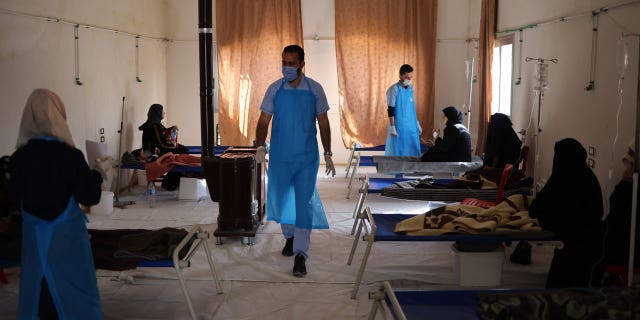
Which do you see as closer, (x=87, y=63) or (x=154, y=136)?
(x=87, y=63)

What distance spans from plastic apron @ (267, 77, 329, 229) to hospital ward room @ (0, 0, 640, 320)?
16 millimetres

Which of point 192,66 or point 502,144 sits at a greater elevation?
point 192,66

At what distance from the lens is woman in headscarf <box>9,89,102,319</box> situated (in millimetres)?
2906

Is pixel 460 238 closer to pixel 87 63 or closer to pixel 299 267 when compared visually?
pixel 299 267

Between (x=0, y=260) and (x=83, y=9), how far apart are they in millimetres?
3659

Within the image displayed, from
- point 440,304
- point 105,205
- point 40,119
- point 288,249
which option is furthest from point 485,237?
point 105,205

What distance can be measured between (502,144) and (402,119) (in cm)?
157

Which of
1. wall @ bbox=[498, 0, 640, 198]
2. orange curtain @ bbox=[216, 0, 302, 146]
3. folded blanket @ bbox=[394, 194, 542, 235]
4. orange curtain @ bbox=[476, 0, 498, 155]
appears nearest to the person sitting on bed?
wall @ bbox=[498, 0, 640, 198]

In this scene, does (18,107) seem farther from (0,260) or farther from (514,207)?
(514,207)

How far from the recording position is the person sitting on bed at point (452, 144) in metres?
6.63

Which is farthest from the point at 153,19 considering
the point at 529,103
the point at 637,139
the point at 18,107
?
the point at 637,139

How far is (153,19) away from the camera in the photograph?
29.2ft

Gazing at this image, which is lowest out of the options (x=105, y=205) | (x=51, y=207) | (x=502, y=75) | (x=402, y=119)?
(x=105, y=205)

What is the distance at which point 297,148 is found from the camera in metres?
4.67
